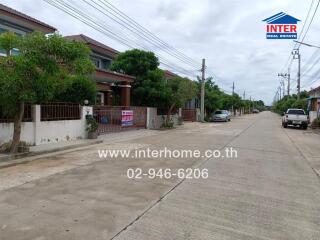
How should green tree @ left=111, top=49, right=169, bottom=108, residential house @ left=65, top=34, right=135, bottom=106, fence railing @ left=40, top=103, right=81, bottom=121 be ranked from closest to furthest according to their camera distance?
fence railing @ left=40, top=103, right=81, bottom=121
residential house @ left=65, top=34, right=135, bottom=106
green tree @ left=111, top=49, right=169, bottom=108

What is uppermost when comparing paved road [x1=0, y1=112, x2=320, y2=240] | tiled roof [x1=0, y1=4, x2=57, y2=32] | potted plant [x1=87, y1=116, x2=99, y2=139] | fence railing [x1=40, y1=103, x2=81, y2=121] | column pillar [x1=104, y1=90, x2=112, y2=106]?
tiled roof [x1=0, y1=4, x2=57, y2=32]

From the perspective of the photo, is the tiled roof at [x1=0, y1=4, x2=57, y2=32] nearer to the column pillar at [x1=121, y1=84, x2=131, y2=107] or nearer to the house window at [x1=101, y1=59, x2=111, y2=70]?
the column pillar at [x1=121, y1=84, x2=131, y2=107]

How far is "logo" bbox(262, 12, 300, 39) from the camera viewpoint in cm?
2380

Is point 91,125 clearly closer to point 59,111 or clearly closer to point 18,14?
point 59,111

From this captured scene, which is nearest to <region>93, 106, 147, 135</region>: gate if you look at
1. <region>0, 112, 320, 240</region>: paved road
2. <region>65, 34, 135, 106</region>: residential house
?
<region>65, 34, 135, 106</region>: residential house

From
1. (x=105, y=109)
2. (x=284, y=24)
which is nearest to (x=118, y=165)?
(x=105, y=109)

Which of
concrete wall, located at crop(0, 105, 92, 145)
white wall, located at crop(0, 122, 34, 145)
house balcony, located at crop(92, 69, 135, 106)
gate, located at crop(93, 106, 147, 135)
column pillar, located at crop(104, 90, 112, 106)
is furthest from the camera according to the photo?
column pillar, located at crop(104, 90, 112, 106)

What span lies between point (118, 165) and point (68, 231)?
17.9 ft

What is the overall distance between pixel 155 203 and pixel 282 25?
70.6 feet

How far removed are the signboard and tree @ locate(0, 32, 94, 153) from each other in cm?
1172

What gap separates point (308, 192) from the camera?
7816 mm

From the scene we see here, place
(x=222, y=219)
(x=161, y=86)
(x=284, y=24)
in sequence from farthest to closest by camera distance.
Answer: (x=161, y=86)
(x=284, y=24)
(x=222, y=219)

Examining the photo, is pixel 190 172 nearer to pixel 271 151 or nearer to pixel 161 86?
pixel 271 151

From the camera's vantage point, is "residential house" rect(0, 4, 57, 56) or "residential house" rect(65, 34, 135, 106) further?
"residential house" rect(65, 34, 135, 106)
